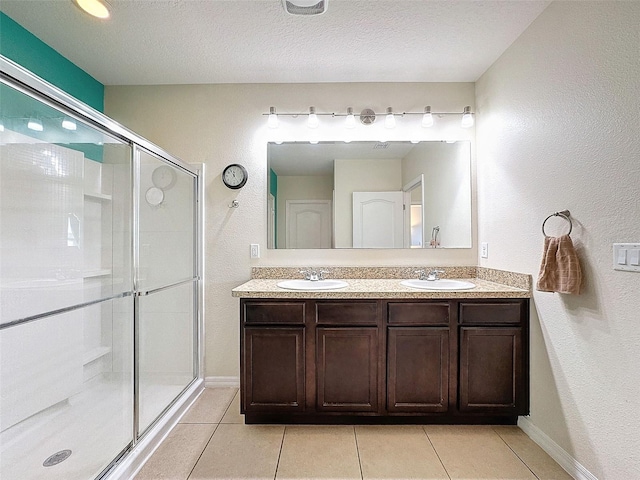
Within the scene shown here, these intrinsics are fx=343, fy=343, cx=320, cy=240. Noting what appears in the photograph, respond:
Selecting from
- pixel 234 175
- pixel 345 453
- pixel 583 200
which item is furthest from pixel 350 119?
pixel 345 453

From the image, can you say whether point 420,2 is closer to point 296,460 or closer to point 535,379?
point 535,379

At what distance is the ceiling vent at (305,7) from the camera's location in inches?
71.0

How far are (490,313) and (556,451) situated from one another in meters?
0.76

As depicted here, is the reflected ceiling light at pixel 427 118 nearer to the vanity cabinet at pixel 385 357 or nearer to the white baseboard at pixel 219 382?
the vanity cabinet at pixel 385 357

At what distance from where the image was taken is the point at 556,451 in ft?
6.00

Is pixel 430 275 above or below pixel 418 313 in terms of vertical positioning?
above

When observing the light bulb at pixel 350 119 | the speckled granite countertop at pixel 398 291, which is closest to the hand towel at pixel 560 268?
the speckled granite countertop at pixel 398 291

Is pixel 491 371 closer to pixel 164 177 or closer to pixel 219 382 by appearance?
pixel 219 382

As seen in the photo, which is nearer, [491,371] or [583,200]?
[583,200]

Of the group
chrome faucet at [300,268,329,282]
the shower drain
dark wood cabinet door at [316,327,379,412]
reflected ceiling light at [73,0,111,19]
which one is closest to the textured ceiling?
reflected ceiling light at [73,0,111,19]

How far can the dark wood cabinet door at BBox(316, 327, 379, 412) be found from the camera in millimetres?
2104

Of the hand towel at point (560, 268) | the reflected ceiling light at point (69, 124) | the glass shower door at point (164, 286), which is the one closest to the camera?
the reflected ceiling light at point (69, 124)

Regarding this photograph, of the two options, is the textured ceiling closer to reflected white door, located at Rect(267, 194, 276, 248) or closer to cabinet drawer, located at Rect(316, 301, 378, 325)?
reflected white door, located at Rect(267, 194, 276, 248)

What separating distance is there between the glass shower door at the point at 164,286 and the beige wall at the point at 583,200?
2264 mm
